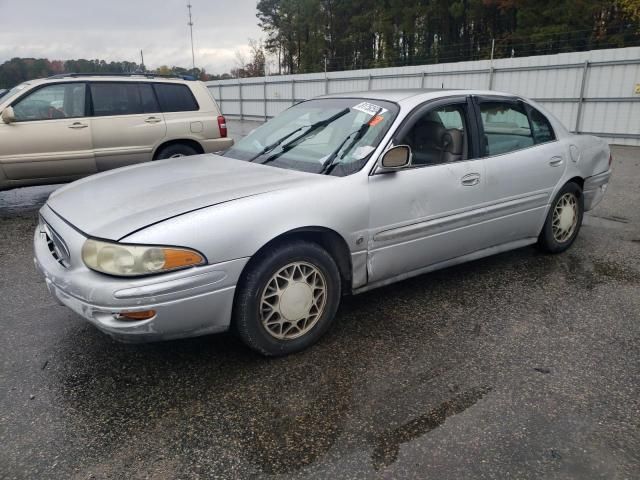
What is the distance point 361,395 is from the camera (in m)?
2.63

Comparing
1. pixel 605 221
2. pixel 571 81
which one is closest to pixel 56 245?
pixel 605 221

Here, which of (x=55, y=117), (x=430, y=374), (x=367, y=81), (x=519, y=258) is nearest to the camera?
(x=430, y=374)

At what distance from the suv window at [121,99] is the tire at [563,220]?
550 cm

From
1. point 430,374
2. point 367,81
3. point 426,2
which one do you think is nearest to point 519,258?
point 430,374

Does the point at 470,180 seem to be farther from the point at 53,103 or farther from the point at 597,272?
the point at 53,103

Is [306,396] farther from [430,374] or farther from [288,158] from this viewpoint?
[288,158]

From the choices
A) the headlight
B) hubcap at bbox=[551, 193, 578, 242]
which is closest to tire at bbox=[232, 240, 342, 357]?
the headlight

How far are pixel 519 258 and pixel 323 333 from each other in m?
2.42

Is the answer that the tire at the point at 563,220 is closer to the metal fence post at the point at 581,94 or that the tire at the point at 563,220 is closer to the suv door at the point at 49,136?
the suv door at the point at 49,136

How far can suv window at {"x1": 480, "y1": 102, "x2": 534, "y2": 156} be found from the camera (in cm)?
399

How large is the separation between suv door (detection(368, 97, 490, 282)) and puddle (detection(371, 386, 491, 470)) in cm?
101

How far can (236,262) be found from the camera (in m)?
2.69

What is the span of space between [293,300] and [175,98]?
560cm

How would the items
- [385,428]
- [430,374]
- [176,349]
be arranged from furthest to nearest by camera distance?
[176,349], [430,374], [385,428]
